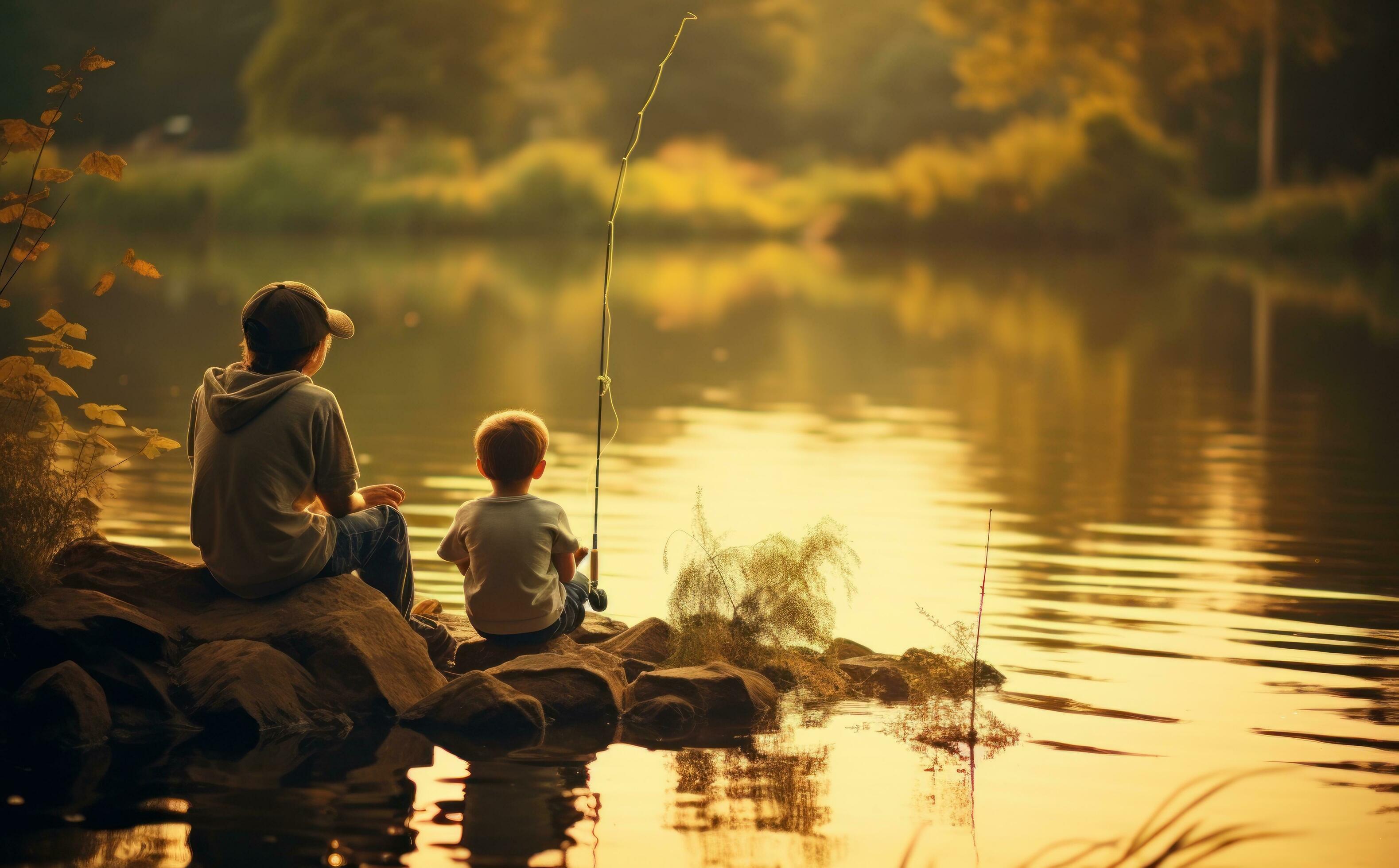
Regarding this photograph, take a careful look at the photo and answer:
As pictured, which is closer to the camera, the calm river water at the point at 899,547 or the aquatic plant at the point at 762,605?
the calm river water at the point at 899,547

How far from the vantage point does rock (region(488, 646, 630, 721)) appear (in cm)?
583

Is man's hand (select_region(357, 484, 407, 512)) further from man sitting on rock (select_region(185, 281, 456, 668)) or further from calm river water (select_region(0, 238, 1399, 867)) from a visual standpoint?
calm river water (select_region(0, 238, 1399, 867))

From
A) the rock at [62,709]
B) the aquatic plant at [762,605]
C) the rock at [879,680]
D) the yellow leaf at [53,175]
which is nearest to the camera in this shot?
the rock at [62,709]

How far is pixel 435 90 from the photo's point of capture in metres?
56.6

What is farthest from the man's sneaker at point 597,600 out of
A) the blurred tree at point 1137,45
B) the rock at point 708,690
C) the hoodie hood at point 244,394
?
the blurred tree at point 1137,45

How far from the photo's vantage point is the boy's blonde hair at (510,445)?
20.1ft

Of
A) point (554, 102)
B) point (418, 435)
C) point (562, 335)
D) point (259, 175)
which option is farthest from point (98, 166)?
point (554, 102)

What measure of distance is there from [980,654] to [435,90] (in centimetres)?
5187

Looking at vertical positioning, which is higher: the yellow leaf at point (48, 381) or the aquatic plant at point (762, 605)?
the yellow leaf at point (48, 381)

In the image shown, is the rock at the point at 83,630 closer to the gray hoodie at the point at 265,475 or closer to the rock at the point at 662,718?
the gray hoodie at the point at 265,475

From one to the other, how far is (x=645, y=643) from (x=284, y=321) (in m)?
1.85

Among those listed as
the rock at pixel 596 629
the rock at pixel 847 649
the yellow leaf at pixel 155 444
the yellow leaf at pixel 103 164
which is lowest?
the rock at pixel 847 649

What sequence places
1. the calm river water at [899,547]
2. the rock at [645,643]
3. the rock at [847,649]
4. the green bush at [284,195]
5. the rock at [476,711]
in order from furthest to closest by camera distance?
the green bush at [284,195]
the rock at [847,649]
the rock at [645,643]
the rock at [476,711]
the calm river water at [899,547]

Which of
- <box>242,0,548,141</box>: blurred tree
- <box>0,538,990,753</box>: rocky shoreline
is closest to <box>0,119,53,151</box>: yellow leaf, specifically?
<box>0,538,990,753</box>: rocky shoreline
